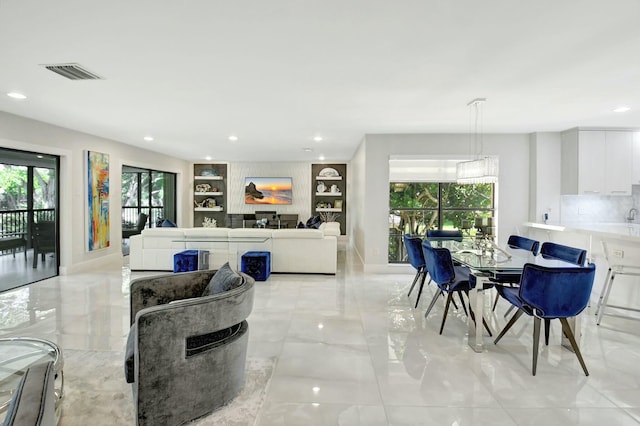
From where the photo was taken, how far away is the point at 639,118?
4875mm

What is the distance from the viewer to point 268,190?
10.8 metres

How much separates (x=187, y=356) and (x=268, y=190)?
29.3ft

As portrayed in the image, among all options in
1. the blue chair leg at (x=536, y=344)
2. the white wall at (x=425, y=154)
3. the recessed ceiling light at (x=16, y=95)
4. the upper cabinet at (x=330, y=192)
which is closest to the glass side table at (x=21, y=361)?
the recessed ceiling light at (x=16, y=95)

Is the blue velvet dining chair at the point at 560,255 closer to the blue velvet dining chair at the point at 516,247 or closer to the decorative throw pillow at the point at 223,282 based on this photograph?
the blue velvet dining chair at the point at 516,247

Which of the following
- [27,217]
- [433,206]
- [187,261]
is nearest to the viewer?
[27,217]

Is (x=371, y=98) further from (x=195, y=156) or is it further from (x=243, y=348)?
(x=195, y=156)

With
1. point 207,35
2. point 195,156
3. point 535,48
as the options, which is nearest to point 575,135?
point 535,48

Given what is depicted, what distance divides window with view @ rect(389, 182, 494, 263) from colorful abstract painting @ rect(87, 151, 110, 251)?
5519 mm

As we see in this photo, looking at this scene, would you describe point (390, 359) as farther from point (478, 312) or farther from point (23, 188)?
point (23, 188)

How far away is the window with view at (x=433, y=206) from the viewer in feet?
20.9

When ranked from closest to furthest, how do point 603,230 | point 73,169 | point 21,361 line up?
point 21,361
point 603,230
point 73,169

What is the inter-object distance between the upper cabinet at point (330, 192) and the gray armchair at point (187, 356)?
8.43 metres

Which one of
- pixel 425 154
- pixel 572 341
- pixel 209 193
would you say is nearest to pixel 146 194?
pixel 209 193

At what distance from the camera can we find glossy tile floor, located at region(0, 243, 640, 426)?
2234 mm
